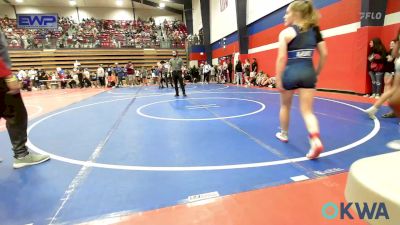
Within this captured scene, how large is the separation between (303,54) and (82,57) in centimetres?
2476

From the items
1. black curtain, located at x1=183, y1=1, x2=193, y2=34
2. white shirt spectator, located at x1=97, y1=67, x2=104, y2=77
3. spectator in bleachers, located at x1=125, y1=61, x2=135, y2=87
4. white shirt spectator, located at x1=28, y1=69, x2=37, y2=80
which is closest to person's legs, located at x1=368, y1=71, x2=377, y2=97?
spectator in bleachers, located at x1=125, y1=61, x2=135, y2=87

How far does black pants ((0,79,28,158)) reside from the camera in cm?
293

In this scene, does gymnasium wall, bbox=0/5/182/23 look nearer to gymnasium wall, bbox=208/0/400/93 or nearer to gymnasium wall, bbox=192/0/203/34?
gymnasium wall, bbox=192/0/203/34

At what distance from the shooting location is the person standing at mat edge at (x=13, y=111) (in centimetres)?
288

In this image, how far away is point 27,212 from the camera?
2090 mm

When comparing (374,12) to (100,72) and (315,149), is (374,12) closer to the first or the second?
(315,149)

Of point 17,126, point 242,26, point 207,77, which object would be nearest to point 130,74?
point 207,77

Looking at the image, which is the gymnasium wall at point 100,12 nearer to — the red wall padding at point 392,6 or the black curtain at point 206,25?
the black curtain at point 206,25

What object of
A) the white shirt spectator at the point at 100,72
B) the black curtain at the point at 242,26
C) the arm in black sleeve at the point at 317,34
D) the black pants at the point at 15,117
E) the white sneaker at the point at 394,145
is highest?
the black curtain at the point at 242,26

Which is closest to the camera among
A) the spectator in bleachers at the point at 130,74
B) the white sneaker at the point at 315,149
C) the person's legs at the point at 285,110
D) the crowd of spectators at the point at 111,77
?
the white sneaker at the point at 315,149

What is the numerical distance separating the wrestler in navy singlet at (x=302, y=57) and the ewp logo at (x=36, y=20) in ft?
77.2

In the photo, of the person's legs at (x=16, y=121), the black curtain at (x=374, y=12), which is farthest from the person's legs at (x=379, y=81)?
the person's legs at (x=16, y=121)

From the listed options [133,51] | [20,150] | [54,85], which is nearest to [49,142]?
[20,150]

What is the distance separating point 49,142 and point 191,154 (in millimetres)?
2356
